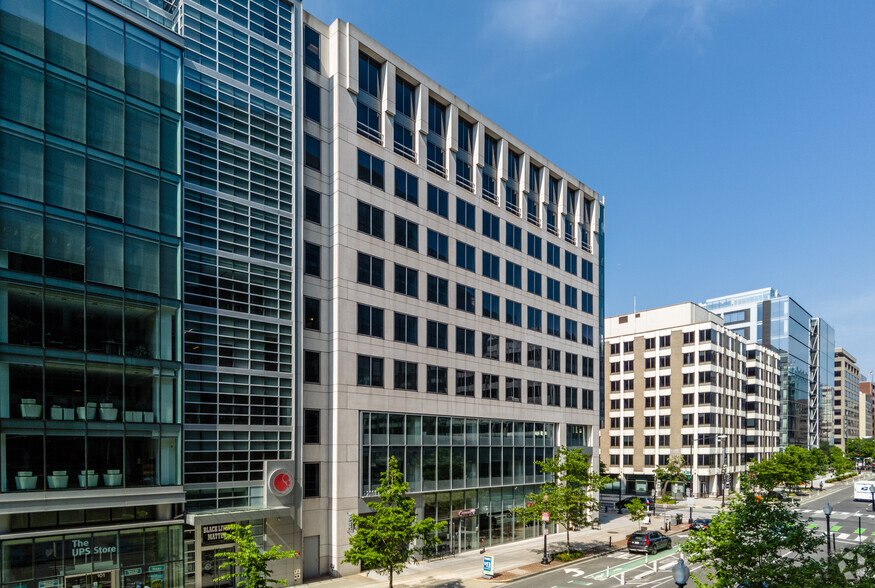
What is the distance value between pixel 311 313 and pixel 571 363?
3015 centimetres

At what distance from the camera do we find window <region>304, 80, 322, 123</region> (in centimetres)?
3803

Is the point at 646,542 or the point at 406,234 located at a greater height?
the point at 406,234

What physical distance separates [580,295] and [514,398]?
15.3m

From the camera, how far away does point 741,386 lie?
101m

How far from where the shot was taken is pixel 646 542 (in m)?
43.0

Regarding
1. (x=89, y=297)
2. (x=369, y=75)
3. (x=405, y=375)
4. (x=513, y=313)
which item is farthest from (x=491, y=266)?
(x=89, y=297)

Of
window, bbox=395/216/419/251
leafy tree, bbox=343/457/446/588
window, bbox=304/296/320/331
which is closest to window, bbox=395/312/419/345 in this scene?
window, bbox=395/216/419/251

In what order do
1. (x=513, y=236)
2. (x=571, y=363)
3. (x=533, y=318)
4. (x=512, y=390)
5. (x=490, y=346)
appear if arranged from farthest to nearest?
(x=571, y=363), (x=533, y=318), (x=513, y=236), (x=512, y=390), (x=490, y=346)

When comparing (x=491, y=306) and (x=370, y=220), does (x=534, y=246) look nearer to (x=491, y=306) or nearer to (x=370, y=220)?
(x=491, y=306)

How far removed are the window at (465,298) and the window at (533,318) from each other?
25.4 ft

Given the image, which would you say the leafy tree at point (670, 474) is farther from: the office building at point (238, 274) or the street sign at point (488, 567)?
the office building at point (238, 274)

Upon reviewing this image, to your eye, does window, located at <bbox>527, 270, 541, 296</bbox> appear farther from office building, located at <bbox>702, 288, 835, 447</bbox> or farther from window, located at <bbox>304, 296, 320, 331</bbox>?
office building, located at <bbox>702, 288, 835, 447</bbox>

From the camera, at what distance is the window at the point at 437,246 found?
147ft

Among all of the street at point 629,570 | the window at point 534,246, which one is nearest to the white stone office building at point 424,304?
the window at point 534,246
